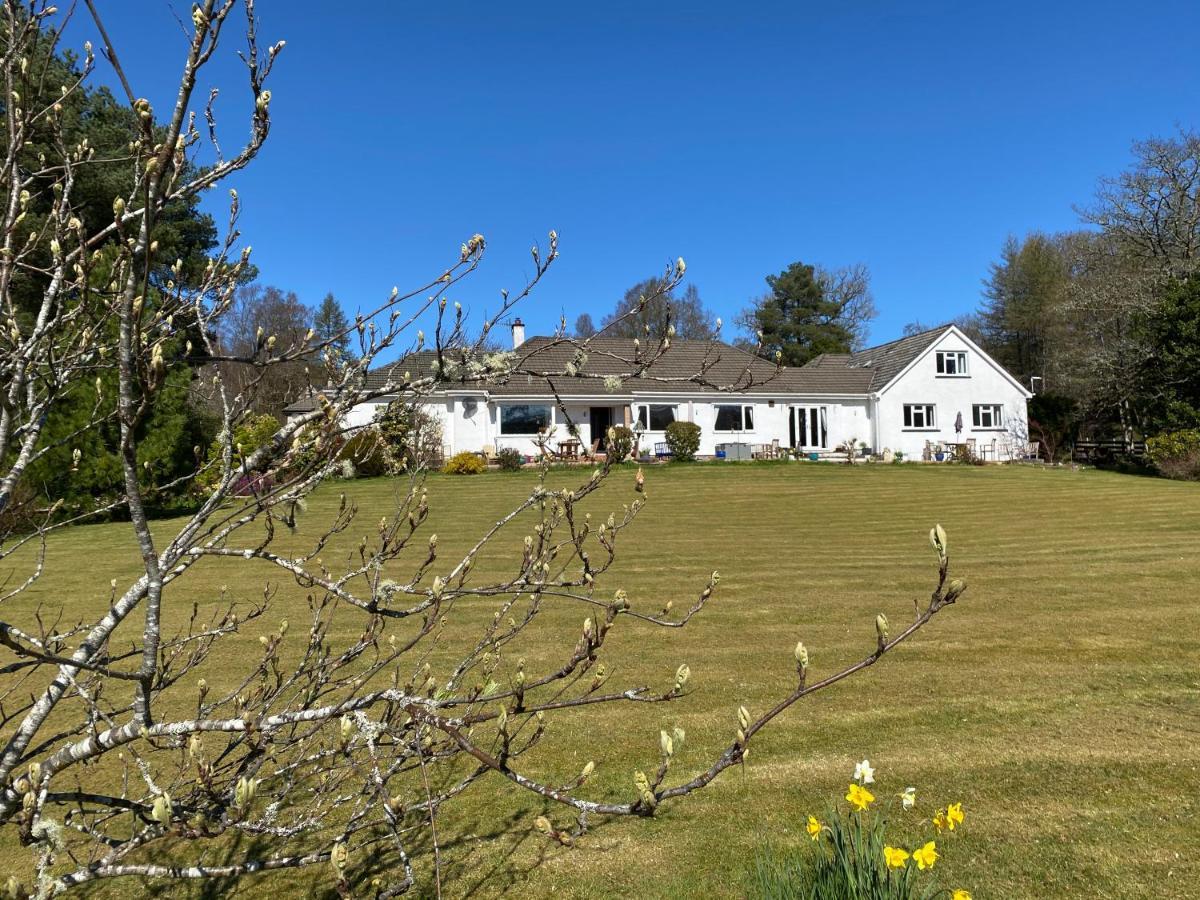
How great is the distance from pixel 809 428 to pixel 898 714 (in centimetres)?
3088

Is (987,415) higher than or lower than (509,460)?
higher

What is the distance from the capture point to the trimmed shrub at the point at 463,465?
27547 millimetres

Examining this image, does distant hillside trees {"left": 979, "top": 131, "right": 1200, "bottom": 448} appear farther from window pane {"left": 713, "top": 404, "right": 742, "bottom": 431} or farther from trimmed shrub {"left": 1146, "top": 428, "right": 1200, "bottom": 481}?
window pane {"left": 713, "top": 404, "right": 742, "bottom": 431}

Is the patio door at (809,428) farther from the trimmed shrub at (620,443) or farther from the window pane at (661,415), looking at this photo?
the trimmed shrub at (620,443)

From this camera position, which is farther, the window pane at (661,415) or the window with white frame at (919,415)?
the window with white frame at (919,415)

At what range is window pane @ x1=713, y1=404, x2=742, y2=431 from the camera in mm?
33938

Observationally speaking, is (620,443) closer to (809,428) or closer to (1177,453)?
(1177,453)

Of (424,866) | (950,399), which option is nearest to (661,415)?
(950,399)

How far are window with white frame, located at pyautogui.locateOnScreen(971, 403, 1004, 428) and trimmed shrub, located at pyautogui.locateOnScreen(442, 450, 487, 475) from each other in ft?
84.1

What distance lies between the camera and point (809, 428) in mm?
35312

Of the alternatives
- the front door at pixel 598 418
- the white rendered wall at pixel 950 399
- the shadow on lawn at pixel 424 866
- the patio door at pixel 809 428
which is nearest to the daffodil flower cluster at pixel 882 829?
the shadow on lawn at pixel 424 866

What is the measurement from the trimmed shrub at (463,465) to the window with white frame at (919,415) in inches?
856

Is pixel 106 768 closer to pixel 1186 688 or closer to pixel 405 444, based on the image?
pixel 405 444

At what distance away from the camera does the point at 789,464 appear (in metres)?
30.5
